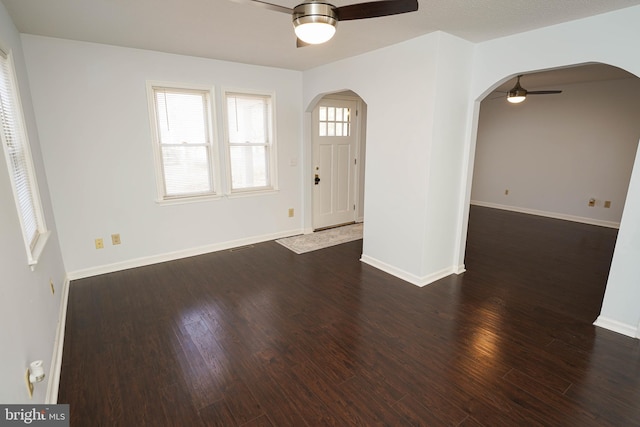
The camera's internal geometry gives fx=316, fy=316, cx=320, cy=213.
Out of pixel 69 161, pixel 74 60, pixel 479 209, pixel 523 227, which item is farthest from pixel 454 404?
pixel 479 209

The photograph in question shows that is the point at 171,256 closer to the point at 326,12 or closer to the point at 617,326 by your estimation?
the point at 326,12

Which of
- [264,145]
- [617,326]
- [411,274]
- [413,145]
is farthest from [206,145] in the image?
[617,326]

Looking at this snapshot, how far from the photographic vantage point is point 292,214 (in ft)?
16.9

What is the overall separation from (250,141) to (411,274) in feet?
9.34

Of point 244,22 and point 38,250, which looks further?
point 244,22

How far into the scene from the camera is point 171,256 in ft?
13.5

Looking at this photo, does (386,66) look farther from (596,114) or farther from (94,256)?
(596,114)

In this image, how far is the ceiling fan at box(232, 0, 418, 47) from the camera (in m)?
1.66

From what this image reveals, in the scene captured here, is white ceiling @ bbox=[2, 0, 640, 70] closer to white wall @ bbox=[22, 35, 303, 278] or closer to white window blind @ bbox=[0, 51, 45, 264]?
white wall @ bbox=[22, 35, 303, 278]

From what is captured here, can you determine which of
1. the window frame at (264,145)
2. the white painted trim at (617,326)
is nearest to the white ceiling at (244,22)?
the window frame at (264,145)

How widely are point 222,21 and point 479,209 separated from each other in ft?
21.7

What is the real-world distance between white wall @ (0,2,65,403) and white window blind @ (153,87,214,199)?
4.10 feet

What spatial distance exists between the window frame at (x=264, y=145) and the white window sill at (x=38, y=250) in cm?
210

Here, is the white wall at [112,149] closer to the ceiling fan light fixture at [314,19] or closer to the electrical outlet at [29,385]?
the electrical outlet at [29,385]
